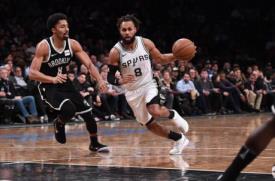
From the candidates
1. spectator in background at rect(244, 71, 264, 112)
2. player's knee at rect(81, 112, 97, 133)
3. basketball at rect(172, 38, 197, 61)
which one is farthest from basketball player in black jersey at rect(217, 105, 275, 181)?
spectator in background at rect(244, 71, 264, 112)

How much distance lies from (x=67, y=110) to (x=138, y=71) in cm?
93

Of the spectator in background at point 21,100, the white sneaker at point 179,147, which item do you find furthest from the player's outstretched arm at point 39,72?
the spectator in background at point 21,100

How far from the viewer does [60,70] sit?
7.41 m

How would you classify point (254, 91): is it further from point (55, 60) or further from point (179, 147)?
point (55, 60)

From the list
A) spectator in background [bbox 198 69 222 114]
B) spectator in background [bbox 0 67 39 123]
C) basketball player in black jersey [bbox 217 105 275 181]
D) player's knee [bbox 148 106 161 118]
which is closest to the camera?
basketball player in black jersey [bbox 217 105 275 181]

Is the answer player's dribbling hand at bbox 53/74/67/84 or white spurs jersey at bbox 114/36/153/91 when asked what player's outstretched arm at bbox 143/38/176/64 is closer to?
white spurs jersey at bbox 114/36/153/91

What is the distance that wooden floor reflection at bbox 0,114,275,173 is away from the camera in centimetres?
626

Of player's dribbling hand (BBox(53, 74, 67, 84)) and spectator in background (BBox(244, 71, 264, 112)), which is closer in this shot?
player's dribbling hand (BBox(53, 74, 67, 84))

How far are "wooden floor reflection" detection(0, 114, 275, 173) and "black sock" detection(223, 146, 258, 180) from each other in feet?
4.51

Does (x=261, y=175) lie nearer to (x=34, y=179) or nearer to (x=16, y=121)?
(x=34, y=179)

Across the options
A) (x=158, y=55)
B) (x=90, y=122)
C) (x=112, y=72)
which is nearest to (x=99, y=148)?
(x=90, y=122)

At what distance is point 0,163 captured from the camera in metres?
6.45

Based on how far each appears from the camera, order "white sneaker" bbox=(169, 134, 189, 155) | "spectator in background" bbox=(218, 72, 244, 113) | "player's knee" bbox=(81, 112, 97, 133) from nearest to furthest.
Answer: "white sneaker" bbox=(169, 134, 189, 155)
"player's knee" bbox=(81, 112, 97, 133)
"spectator in background" bbox=(218, 72, 244, 113)

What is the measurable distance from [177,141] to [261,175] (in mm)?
1938
